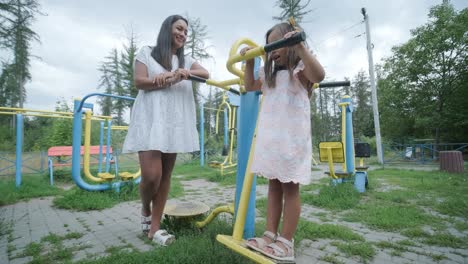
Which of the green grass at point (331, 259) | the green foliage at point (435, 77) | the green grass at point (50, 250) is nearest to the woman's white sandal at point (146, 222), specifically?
the green grass at point (50, 250)

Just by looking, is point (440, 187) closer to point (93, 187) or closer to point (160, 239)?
point (160, 239)

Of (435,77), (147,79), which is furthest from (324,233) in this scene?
(435,77)

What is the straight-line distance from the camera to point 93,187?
151 inches

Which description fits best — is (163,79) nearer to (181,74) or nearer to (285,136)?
(181,74)

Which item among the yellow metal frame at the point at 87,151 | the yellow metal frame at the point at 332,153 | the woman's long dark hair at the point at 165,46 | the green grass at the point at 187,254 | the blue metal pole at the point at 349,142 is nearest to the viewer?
the green grass at the point at 187,254

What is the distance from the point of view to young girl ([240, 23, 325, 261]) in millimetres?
1369

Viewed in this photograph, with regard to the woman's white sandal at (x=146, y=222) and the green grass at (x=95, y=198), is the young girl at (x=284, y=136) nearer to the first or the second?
the woman's white sandal at (x=146, y=222)

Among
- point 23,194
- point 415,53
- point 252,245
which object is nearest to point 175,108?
point 252,245

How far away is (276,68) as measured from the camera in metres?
1.58

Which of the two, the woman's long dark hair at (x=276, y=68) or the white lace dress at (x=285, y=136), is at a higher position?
the woman's long dark hair at (x=276, y=68)

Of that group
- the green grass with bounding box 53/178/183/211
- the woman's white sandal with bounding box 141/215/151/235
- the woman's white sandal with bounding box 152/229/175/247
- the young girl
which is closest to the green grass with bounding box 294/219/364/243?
the young girl

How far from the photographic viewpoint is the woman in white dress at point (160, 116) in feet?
6.28

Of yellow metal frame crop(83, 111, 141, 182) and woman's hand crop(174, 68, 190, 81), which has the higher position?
woman's hand crop(174, 68, 190, 81)

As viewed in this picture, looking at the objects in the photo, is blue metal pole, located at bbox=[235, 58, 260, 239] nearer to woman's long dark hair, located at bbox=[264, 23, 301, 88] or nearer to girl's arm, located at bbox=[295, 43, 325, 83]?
woman's long dark hair, located at bbox=[264, 23, 301, 88]
